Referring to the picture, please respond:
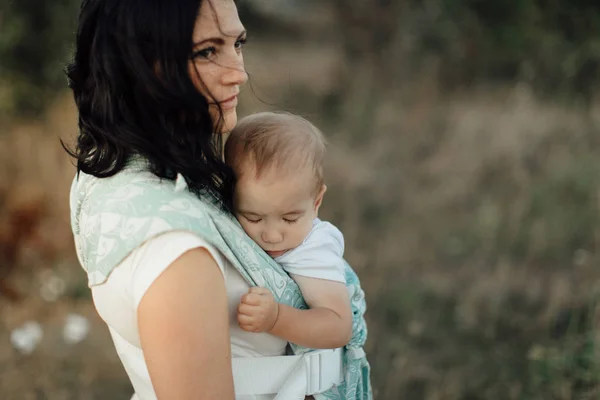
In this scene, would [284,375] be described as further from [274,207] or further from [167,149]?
[167,149]

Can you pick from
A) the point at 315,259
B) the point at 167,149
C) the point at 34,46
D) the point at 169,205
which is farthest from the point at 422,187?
the point at 169,205

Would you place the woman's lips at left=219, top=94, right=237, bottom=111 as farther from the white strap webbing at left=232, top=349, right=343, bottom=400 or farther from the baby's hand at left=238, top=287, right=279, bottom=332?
the white strap webbing at left=232, top=349, right=343, bottom=400

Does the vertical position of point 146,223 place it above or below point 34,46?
above

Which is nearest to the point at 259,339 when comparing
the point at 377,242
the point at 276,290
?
the point at 276,290

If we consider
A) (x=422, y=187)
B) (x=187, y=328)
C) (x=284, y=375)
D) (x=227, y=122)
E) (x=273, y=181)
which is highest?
(x=227, y=122)

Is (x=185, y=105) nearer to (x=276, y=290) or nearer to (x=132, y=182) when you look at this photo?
(x=132, y=182)

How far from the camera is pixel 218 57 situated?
159 cm

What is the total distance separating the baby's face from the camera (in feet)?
5.38

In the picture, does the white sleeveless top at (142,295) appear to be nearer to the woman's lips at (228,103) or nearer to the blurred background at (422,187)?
the woman's lips at (228,103)

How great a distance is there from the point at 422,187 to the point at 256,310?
4753 mm

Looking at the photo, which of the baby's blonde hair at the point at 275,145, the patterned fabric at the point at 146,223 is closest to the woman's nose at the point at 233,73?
the baby's blonde hair at the point at 275,145

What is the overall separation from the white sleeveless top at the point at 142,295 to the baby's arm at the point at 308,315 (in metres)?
0.05

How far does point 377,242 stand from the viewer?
204 inches

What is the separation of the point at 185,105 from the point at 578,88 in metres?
6.42
